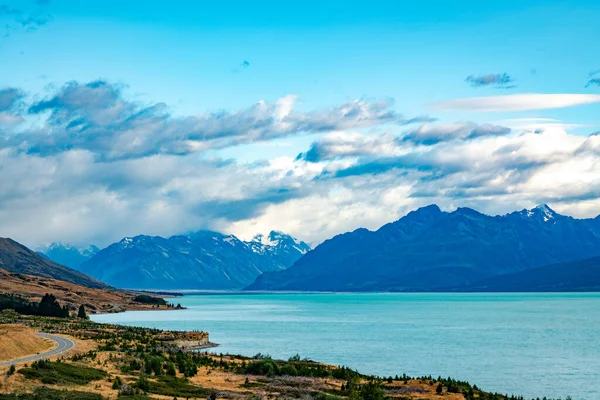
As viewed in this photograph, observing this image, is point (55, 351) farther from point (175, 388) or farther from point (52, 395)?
point (52, 395)

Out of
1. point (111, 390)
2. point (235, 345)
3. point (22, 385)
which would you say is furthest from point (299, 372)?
point (235, 345)

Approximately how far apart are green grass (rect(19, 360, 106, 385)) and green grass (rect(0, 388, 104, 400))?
4258 millimetres

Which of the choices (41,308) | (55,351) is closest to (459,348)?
(55,351)

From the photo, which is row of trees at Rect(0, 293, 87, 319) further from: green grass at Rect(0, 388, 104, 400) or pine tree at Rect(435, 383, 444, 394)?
green grass at Rect(0, 388, 104, 400)

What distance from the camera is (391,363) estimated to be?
101 metres

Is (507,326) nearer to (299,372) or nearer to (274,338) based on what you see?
(274,338)

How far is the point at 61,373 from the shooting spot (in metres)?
59.8

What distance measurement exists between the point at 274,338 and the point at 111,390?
86835 millimetres

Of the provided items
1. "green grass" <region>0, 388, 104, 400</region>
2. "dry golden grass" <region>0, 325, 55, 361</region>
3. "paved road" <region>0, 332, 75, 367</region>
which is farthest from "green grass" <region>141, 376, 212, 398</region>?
"dry golden grass" <region>0, 325, 55, 361</region>

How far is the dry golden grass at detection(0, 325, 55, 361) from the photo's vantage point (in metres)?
73.9

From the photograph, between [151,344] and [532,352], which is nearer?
[151,344]

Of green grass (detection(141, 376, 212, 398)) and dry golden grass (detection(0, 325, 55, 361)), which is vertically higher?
dry golden grass (detection(0, 325, 55, 361))

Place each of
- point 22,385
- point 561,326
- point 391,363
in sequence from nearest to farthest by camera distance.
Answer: point 22,385
point 391,363
point 561,326

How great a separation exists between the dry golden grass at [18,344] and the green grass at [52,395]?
2233 centimetres
